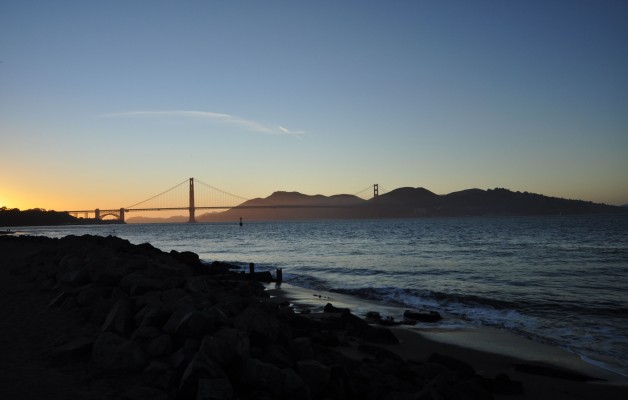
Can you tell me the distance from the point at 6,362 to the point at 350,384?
3188 mm

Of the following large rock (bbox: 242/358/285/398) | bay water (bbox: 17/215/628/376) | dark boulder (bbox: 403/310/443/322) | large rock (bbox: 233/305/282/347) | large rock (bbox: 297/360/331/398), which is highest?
large rock (bbox: 233/305/282/347)

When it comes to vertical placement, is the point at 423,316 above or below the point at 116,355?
below

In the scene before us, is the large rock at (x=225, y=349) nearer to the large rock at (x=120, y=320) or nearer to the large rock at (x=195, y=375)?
Answer: the large rock at (x=195, y=375)

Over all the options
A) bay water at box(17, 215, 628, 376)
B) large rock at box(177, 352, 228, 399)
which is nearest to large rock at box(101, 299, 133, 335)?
large rock at box(177, 352, 228, 399)

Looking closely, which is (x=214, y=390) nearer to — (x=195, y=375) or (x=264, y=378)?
(x=195, y=375)

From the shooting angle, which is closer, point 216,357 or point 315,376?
point 216,357

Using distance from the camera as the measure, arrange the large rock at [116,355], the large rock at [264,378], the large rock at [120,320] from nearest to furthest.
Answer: the large rock at [264,378], the large rock at [116,355], the large rock at [120,320]

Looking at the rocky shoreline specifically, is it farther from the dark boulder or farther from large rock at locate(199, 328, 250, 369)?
the dark boulder

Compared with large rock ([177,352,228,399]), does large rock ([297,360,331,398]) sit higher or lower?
lower

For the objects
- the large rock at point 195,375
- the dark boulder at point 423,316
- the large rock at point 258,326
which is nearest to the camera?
the large rock at point 195,375

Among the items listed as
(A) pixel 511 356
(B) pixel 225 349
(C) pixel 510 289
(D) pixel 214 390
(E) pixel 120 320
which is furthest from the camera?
(C) pixel 510 289

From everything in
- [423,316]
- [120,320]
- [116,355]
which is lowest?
[423,316]

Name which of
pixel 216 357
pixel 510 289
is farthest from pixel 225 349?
pixel 510 289

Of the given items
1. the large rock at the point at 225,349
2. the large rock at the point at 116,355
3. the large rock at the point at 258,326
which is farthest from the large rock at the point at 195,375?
the large rock at the point at 258,326
